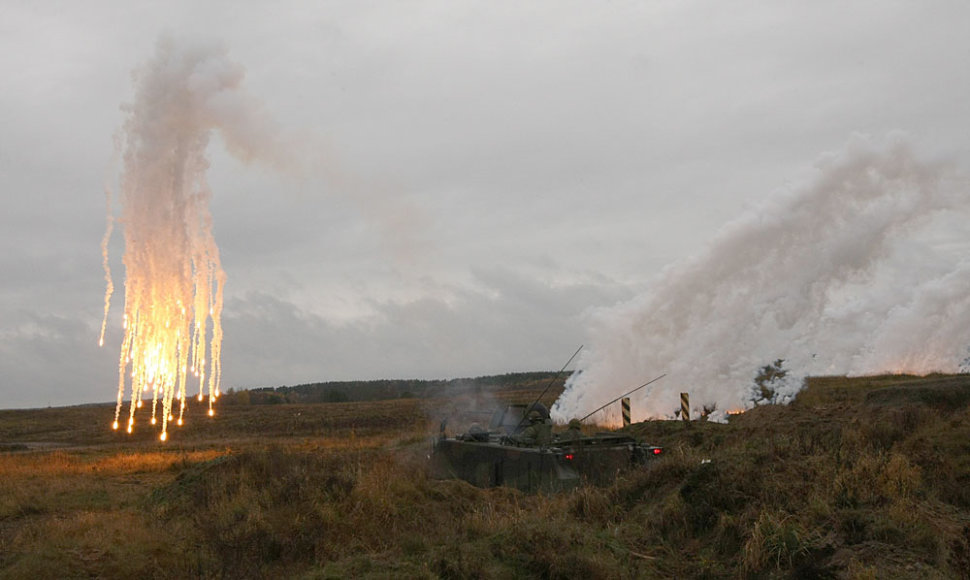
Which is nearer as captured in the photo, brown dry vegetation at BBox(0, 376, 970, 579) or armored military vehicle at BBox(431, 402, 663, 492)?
brown dry vegetation at BBox(0, 376, 970, 579)

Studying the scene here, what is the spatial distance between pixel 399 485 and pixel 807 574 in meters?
7.44

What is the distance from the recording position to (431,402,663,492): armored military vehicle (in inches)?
606

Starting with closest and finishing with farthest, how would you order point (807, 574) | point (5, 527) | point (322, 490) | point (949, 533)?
point (807, 574)
point (949, 533)
point (322, 490)
point (5, 527)

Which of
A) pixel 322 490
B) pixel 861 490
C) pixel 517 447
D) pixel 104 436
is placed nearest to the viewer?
pixel 861 490

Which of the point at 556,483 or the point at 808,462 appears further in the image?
the point at 556,483

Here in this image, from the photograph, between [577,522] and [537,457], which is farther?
[537,457]

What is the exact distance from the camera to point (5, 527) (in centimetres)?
1459

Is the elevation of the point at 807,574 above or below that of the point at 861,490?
below

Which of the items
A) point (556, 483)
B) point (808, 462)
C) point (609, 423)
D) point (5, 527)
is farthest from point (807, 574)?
point (609, 423)

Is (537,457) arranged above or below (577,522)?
above

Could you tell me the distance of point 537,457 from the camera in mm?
15680

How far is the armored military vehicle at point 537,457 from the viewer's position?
50.5 feet

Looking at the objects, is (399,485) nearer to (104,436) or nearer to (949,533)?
(949,533)

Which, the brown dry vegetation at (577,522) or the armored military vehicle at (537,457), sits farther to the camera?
the armored military vehicle at (537,457)
